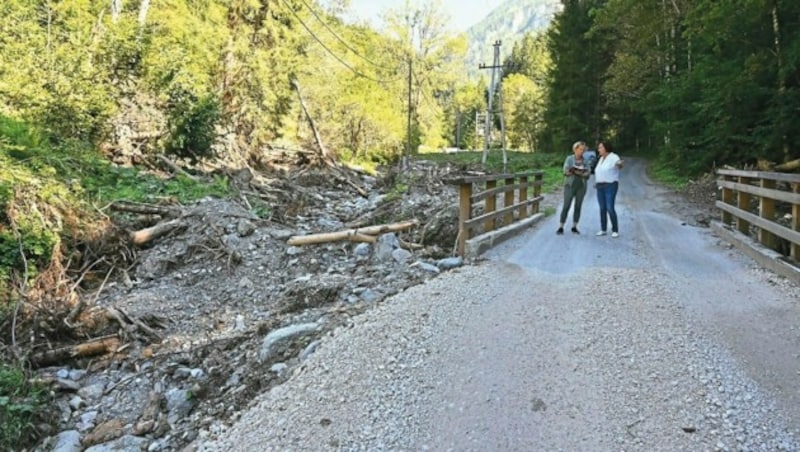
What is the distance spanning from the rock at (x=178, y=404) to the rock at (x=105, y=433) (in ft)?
1.33

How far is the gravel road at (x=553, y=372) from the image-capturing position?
135 inches

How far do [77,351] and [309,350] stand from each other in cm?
312

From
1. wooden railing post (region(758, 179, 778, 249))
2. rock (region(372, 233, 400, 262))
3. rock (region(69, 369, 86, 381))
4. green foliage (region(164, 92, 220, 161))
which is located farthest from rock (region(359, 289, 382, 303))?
green foliage (region(164, 92, 220, 161))

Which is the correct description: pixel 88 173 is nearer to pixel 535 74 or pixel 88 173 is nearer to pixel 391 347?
pixel 391 347

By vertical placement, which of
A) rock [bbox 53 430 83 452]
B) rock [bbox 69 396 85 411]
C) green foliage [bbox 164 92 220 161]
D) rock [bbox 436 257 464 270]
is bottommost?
rock [bbox 53 430 83 452]

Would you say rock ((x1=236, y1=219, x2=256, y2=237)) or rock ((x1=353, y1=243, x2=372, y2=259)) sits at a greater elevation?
rock ((x1=236, y1=219, x2=256, y2=237))

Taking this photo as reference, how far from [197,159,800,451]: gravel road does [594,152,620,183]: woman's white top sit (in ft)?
8.95

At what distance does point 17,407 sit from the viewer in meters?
4.89

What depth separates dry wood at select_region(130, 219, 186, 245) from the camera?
1009 cm

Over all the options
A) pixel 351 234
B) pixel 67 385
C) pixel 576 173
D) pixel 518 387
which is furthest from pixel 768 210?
pixel 67 385

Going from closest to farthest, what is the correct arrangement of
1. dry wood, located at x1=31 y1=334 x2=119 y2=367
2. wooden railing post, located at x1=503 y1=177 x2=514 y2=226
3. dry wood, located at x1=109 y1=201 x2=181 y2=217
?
1. dry wood, located at x1=31 y1=334 x2=119 y2=367
2. wooden railing post, located at x1=503 y1=177 x2=514 y2=226
3. dry wood, located at x1=109 y1=201 x2=181 y2=217

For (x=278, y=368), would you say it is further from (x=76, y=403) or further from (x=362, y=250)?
(x=362, y=250)

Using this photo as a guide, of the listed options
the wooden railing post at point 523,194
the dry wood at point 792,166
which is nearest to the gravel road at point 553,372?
the wooden railing post at point 523,194

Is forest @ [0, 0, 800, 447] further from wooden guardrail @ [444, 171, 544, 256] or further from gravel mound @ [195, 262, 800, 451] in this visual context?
wooden guardrail @ [444, 171, 544, 256]
